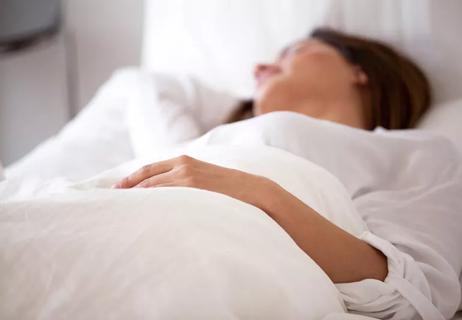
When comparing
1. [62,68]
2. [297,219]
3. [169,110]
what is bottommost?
[62,68]

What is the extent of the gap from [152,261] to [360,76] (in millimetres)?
907

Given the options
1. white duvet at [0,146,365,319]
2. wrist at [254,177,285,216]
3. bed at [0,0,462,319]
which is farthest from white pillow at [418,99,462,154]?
white duvet at [0,146,365,319]

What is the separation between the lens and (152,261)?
76cm

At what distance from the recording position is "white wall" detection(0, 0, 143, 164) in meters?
2.32

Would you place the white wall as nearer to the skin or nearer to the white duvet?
the skin

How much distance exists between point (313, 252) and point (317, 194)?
12 centimetres

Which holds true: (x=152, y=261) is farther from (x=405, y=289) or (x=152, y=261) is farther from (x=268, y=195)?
(x=405, y=289)

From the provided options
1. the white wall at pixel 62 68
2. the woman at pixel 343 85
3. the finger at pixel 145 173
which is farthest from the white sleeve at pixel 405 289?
the white wall at pixel 62 68

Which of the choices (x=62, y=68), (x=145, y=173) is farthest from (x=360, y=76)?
(x=62, y=68)

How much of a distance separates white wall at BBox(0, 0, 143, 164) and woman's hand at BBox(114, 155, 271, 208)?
1.38 metres

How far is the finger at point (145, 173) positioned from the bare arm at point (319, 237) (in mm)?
136

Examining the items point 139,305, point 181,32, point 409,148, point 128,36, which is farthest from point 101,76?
point 139,305

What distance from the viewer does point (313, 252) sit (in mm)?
918

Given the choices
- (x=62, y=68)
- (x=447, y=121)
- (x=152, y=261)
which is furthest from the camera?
(x=62, y=68)
